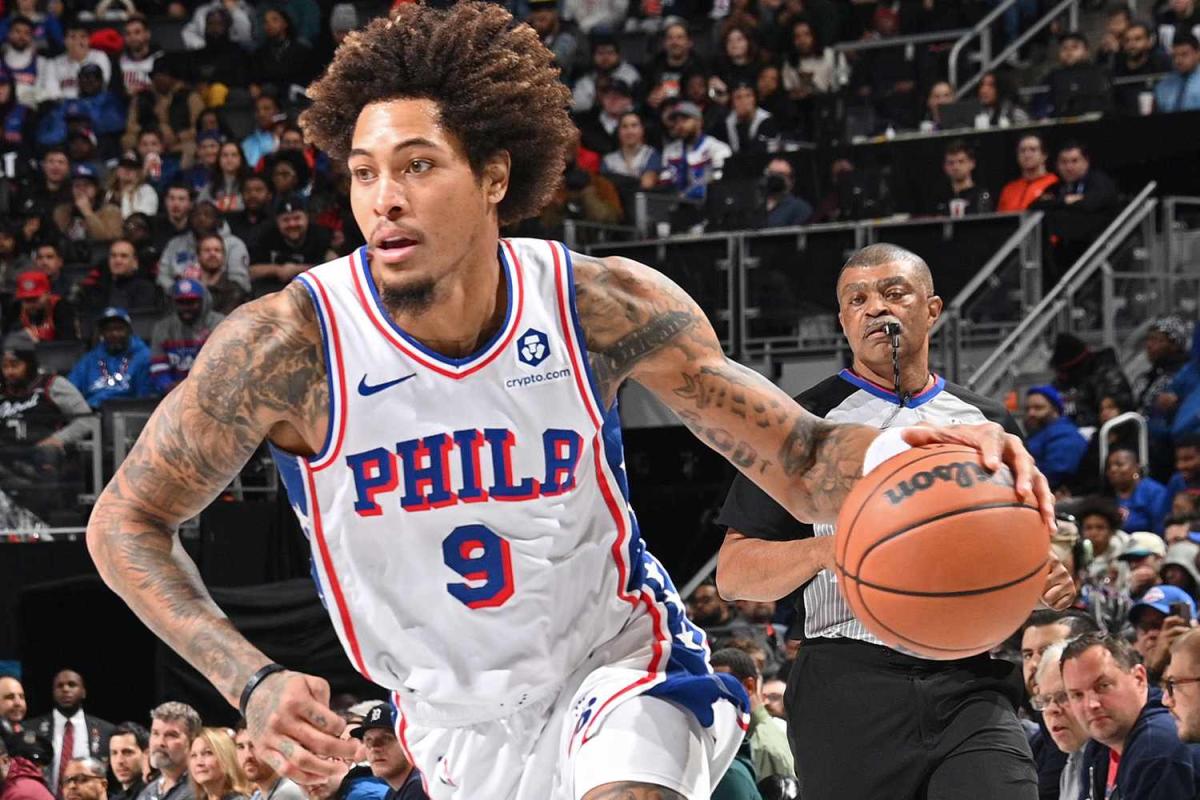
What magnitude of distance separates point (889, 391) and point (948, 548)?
158 cm

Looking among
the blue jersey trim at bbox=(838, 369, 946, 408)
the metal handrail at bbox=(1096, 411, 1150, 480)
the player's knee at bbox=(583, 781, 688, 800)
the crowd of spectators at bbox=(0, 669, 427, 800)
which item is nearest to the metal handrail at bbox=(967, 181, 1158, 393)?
the metal handrail at bbox=(1096, 411, 1150, 480)

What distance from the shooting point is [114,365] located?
1350 cm

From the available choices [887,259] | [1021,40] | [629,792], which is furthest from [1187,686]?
[1021,40]

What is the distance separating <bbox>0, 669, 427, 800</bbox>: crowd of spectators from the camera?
7.69m

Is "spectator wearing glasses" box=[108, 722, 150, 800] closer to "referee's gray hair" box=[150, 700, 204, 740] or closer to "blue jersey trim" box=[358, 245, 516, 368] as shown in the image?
"referee's gray hair" box=[150, 700, 204, 740]

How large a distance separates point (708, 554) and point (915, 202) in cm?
298

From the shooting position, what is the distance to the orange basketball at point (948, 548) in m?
3.68

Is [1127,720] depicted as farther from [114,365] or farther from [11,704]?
[114,365]

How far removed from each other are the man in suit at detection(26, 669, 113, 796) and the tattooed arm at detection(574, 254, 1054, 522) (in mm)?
7827

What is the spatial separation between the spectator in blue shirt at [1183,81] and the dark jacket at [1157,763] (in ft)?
28.7

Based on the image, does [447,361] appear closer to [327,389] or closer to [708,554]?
[327,389]

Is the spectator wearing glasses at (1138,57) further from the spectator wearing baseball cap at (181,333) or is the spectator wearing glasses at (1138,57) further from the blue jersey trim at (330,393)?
the blue jersey trim at (330,393)

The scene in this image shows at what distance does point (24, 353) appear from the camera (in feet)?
42.0

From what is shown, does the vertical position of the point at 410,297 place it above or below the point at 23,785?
above
